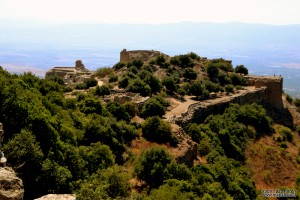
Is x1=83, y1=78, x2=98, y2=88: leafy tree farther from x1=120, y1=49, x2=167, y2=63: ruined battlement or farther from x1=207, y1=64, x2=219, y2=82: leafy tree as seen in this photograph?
x1=207, y1=64, x2=219, y2=82: leafy tree

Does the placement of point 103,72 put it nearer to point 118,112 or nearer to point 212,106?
point 212,106

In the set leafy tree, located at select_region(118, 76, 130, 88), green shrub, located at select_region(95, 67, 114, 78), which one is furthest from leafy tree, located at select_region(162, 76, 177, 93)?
green shrub, located at select_region(95, 67, 114, 78)

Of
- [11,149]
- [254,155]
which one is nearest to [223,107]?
[254,155]

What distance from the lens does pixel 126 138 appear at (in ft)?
88.7

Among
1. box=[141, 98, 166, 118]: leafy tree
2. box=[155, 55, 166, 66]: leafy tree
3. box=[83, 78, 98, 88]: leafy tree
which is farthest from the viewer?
box=[155, 55, 166, 66]: leafy tree

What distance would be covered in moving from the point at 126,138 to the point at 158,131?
2.18 meters

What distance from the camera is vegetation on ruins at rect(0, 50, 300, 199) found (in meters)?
16.4

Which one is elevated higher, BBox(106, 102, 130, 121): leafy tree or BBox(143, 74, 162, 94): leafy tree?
BBox(143, 74, 162, 94): leafy tree

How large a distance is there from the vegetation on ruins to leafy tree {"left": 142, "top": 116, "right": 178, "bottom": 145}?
7cm

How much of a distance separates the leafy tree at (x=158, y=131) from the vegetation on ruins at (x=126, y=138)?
0.21 feet

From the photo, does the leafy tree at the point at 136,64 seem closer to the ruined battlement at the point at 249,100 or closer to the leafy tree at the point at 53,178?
the ruined battlement at the point at 249,100

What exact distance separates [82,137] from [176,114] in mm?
11934

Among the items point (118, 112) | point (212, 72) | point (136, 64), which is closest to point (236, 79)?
point (212, 72)

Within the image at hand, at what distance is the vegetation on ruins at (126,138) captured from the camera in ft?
53.9
